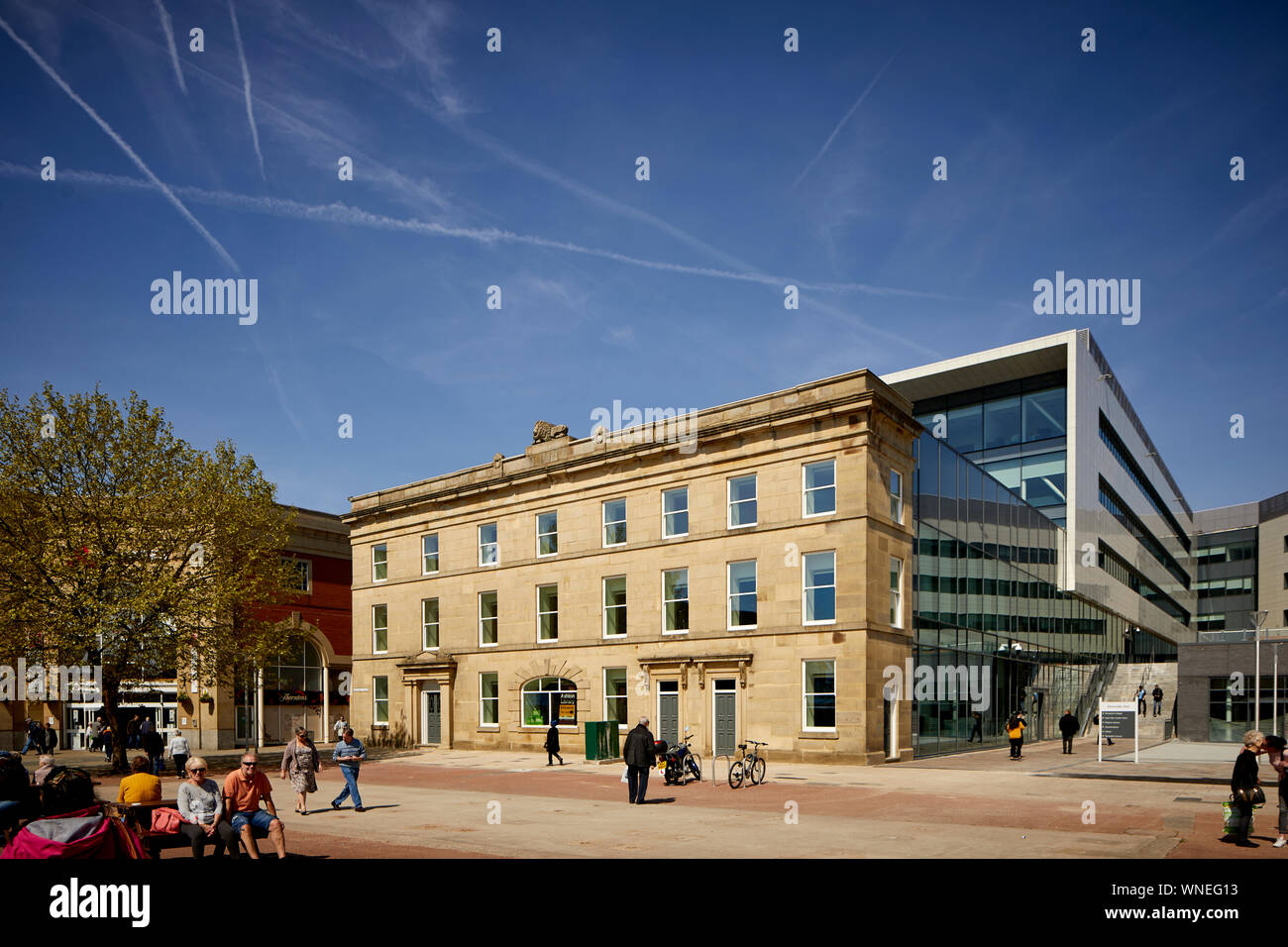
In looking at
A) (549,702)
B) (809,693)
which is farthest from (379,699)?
(809,693)

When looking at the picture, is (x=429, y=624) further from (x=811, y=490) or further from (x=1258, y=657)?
(x=1258, y=657)

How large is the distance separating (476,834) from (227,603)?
65.5ft

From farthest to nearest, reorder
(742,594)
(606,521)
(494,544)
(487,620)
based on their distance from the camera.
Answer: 1. (494,544)
2. (487,620)
3. (606,521)
4. (742,594)

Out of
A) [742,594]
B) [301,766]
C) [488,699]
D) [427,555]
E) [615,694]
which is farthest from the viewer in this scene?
[427,555]

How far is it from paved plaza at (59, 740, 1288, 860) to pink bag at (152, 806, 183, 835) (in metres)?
2.42

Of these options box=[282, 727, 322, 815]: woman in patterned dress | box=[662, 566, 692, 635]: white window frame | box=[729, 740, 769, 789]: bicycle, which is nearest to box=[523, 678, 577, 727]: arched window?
box=[662, 566, 692, 635]: white window frame

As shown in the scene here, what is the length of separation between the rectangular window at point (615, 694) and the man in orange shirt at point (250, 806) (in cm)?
2507

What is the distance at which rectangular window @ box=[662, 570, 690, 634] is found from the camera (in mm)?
36156

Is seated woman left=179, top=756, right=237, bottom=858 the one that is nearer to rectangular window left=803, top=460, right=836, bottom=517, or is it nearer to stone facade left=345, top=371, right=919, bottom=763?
stone facade left=345, top=371, right=919, bottom=763

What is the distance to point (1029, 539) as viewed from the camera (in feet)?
162

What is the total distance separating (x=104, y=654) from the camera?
30859 mm

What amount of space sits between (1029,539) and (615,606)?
2319 centimetres
